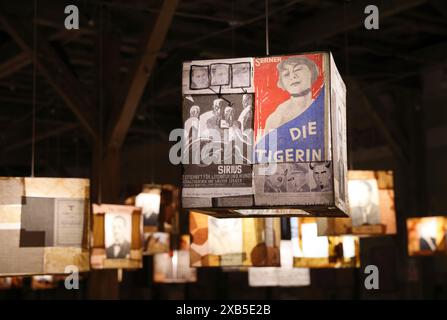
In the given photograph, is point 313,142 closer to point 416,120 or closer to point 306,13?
point 306,13

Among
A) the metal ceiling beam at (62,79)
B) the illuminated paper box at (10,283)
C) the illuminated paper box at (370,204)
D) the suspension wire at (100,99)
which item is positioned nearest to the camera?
the illuminated paper box at (370,204)

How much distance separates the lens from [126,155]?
19078 mm

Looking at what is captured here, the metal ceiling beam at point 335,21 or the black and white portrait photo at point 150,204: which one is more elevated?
the metal ceiling beam at point 335,21

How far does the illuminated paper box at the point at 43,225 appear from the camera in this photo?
558 centimetres

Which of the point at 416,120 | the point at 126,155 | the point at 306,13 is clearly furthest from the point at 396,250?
the point at 126,155

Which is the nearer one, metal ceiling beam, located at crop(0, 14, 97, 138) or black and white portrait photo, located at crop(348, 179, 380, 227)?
black and white portrait photo, located at crop(348, 179, 380, 227)

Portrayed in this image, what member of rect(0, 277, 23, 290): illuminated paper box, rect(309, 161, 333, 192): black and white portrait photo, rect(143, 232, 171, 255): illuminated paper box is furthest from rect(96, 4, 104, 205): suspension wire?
rect(0, 277, 23, 290): illuminated paper box

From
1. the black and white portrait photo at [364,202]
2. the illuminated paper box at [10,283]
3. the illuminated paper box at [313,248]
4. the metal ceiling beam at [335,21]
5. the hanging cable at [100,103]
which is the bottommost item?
the illuminated paper box at [10,283]

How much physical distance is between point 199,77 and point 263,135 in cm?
40

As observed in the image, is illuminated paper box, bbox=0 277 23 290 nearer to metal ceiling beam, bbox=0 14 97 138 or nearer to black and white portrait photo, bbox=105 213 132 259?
metal ceiling beam, bbox=0 14 97 138

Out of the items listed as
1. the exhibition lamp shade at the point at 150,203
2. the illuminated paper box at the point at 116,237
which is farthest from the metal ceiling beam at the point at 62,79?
the illuminated paper box at the point at 116,237

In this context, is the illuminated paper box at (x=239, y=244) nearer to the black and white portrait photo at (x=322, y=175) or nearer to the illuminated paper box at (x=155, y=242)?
the illuminated paper box at (x=155, y=242)

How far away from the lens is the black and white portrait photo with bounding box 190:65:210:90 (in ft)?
12.2

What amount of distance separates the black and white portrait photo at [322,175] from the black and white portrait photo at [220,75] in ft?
1.78
